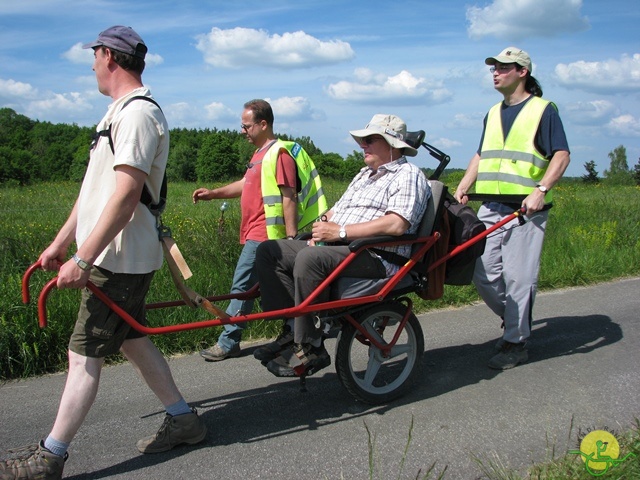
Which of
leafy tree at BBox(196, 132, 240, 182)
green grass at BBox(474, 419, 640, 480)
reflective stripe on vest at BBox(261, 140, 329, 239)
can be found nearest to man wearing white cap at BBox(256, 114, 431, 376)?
reflective stripe on vest at BBox(261, 140, 329, 239)

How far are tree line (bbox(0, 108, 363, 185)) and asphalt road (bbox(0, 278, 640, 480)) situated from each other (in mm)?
33097

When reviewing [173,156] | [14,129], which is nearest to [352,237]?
[173,156]

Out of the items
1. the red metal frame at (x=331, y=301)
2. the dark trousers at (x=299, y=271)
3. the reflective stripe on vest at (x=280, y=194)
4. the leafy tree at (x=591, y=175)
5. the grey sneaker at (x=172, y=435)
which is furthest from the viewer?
the leafy tree at (x=591, y=175)

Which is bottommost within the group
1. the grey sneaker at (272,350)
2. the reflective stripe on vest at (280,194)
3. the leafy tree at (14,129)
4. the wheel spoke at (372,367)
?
the wheel spoke at (372,367)

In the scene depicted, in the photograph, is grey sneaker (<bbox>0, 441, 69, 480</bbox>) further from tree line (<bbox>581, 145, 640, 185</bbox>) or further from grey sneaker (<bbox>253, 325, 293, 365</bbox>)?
tree line (<bbox>581, 145, 640, 185</bbox>)

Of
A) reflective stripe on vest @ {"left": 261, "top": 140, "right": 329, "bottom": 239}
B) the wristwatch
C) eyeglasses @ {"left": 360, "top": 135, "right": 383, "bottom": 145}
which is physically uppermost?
eyeglasses @ {"left": 360, "top": 135, "right": 383, "bottom": 145}

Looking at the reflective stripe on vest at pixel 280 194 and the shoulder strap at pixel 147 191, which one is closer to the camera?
the shoulder strap at pixel 147 191

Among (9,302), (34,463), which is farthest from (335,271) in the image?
(9,302)

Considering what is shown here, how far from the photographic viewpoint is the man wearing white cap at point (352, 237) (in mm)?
4031

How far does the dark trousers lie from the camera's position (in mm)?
3992

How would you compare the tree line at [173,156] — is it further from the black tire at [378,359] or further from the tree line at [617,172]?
the black tire at [378,359]

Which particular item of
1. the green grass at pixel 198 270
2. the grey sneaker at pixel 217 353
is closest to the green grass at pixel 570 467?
the grey sneaker at pixel 217 353

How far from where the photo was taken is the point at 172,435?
3.69 metres

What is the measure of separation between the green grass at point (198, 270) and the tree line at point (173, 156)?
28176 millimetres
